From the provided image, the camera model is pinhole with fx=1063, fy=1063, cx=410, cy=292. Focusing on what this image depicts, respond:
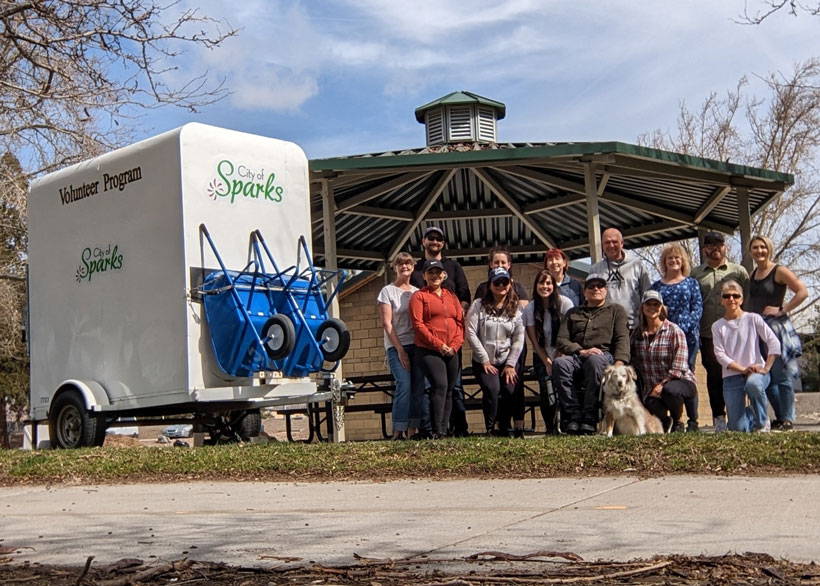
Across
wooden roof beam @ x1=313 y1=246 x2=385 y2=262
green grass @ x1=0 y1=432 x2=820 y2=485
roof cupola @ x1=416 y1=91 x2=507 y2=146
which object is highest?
roof cupola @ x1=416 y1=91 x2=507 y2=146

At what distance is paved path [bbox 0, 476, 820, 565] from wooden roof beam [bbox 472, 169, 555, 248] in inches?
420

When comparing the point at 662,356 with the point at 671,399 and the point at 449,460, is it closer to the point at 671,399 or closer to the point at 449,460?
the point at 671,399

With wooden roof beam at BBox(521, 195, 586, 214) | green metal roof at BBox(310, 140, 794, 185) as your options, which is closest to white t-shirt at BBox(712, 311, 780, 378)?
green metal roof at BBox(310, 140, 794, 185)

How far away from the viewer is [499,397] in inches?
412

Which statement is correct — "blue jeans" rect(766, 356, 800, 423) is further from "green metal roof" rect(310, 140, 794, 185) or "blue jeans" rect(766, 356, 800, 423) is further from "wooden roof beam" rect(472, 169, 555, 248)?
"wooden roof beam" rect(472, 169, 555, 248)

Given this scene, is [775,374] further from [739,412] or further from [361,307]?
[361,307]

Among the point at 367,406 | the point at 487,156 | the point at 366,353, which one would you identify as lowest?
the point at 367,406

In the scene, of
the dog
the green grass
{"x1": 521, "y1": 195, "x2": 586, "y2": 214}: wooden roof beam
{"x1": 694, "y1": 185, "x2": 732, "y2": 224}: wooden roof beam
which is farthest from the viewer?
{"x1": 521, "y1": 195, "x2": 586, "y2": 214}: wooden roof beam

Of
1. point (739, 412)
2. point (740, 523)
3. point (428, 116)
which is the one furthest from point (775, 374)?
point (428, 116)

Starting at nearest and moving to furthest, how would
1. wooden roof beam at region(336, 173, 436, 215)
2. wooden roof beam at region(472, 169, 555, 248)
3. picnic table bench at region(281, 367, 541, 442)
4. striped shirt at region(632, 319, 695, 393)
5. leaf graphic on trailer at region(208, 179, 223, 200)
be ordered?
striped shirt at region(632, 319, 695, 393)
leaf graphic on trailer at region(208, 179, 223, 200)
picnic table bench at region(281, 367, 541, 442)
wooden roof beam at region(336, 173, 436, 215)
wooden roof beam at region(472, 169, 555, 248)

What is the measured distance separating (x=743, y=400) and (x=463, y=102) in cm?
1020

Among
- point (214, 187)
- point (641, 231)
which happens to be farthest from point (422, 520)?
point (641, 231)

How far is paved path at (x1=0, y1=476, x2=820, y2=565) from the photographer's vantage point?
16.3 feet

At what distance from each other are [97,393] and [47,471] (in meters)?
2.46
